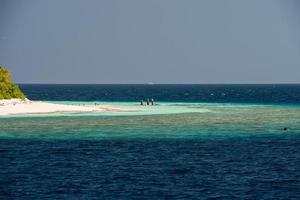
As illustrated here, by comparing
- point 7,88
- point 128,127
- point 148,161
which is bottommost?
point 148,161

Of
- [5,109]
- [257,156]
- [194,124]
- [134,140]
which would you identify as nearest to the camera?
[257,156]

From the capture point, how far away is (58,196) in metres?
37.8

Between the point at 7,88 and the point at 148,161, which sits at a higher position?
the point at 7,88

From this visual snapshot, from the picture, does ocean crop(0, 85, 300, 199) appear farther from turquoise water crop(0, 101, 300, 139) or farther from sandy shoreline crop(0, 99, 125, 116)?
sandy shoreline crop(0, 99, 125, 116)

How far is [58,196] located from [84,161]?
13.0m

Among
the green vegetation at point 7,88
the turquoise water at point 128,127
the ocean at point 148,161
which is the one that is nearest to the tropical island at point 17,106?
the green vegetation at point 7,88

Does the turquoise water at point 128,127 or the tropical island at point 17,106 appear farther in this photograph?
the tropical island at point 17,106

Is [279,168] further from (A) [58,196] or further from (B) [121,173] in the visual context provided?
(A) [58,196]

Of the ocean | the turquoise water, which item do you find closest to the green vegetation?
the turquoise water

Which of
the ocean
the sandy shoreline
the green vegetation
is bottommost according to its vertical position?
the ocean

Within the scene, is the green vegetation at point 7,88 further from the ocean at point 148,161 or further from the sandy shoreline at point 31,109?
the ocean at point 148,161

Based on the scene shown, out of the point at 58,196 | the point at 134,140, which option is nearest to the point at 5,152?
the point at 134,140

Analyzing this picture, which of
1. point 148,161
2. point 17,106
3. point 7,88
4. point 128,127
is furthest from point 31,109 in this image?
point 148,161

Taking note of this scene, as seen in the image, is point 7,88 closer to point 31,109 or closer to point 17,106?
point 17,106
